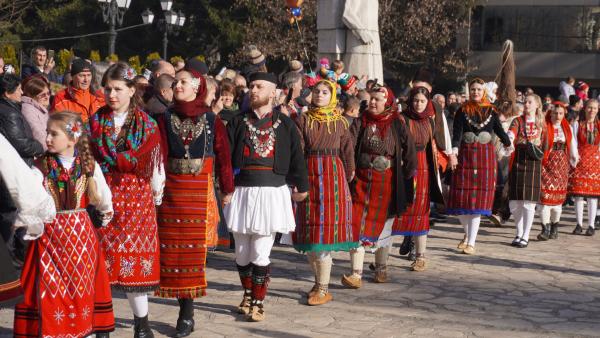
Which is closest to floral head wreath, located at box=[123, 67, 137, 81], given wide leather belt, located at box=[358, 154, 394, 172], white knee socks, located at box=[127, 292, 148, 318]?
white knee socks, located at box=[127, 292, 148, 318]

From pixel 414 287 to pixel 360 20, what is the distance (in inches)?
375

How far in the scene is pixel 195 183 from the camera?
699cm

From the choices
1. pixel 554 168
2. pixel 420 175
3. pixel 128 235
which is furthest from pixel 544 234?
pixel 128 235

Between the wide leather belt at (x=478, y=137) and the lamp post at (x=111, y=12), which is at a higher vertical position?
the lamp post at (x=111, y=12)

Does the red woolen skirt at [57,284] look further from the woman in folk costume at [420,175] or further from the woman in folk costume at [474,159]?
the woman in folk costume at [474,159]

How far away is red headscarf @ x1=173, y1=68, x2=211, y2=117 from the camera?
6.95 metres

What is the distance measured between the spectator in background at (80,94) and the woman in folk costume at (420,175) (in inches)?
117

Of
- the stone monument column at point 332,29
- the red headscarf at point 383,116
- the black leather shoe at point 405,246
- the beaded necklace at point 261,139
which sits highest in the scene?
the stone monument column at point 332,29

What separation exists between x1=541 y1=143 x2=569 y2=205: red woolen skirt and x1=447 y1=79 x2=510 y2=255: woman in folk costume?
157 cm

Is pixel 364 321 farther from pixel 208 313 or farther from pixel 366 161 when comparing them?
pixel 366 161

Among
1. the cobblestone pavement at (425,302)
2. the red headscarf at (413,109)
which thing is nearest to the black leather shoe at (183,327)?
the cobblestone pavement at (425,302)

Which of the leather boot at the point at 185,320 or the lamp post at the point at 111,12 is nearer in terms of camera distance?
the leather boot at the point at 185,320

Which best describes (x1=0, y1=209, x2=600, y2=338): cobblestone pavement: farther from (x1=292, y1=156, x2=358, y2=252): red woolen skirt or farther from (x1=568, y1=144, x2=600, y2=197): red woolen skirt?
(x1=568, y1=144, x2=600, y2=197): red woolen skirt

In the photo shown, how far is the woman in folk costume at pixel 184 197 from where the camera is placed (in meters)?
6.95
